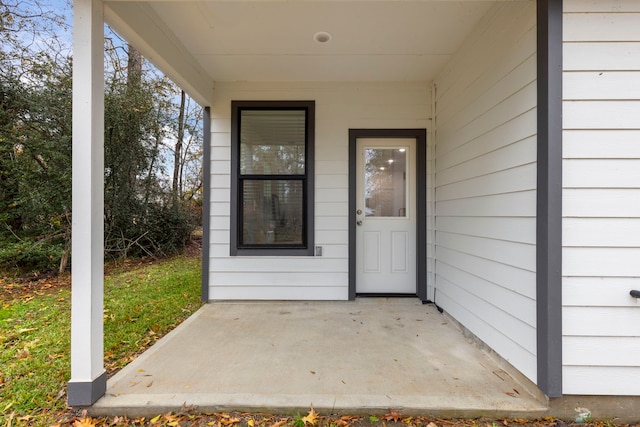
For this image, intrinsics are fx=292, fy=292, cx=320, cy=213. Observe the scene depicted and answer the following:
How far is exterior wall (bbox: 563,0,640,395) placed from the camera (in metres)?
1.57

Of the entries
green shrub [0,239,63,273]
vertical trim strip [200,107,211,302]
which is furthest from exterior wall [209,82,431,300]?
green shrub [0,239,63,273]

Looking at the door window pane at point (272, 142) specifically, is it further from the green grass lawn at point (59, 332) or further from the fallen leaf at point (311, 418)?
the fallen leaf at point (311, 418)

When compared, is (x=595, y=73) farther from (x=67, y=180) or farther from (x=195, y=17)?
(x=67, y=180)

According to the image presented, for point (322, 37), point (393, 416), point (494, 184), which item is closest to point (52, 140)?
point (322, 37)

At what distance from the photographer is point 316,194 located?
133 inches

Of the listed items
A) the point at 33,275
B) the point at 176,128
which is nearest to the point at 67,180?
the point at 33,275

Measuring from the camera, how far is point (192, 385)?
70.0 inches

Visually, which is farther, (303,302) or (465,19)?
(303,302)

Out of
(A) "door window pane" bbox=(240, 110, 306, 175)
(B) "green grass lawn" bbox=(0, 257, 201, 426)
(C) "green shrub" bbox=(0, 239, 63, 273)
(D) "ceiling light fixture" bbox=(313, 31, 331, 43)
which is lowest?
(B) "green grass lawn" bbox=(0, 257, 201, 426)

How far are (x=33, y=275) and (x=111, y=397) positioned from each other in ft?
13.8

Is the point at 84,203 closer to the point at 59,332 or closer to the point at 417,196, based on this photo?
the point at 59,332

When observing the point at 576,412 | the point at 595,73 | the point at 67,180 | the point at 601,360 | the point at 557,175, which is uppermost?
the point at 595,73

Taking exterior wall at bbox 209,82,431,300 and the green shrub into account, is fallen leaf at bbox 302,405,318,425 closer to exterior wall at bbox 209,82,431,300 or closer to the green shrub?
exterior wall at bbox 209,82,431,300

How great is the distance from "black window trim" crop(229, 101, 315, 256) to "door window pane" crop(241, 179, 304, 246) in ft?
0.25
